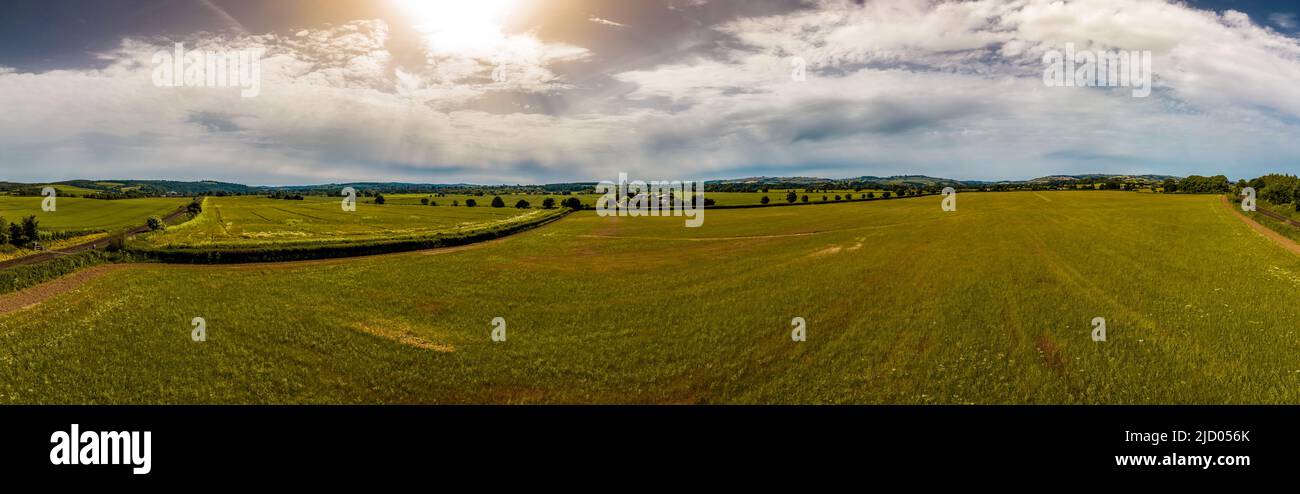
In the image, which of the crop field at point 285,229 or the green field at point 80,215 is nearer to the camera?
the crop field at point 285,229

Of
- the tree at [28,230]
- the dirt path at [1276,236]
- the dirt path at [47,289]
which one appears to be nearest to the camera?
the dirt path at [47,289]

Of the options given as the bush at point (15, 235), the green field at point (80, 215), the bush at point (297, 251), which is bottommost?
the bush at point (297, 251)

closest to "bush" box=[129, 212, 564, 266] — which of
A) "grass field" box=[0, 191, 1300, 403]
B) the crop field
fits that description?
the crop field

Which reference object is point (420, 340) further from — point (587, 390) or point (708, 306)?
point (708, 306)

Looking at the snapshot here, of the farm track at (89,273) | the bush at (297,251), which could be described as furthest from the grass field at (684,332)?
the bush at (297,251)

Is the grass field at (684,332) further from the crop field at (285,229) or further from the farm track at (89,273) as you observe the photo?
the crop field at (285,229)

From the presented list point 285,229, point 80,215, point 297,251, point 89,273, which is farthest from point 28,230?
point 80,215

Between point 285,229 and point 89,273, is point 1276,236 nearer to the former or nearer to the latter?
point 89,273
